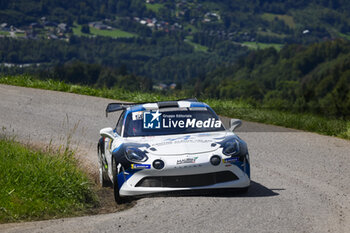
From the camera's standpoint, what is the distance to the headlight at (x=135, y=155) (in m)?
8.37

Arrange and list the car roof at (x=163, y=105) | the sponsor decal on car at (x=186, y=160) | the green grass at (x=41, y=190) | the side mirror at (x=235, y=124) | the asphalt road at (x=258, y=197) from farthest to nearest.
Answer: the car roof at (x=163, y=105) → the side mirror at (x=235, y=124) → the sponsor decal on car at (x=186, y=160) → the green grass at (x=41, y=190) → the asphalt road at (x=258, y=197)

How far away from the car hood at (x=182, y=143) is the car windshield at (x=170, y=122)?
306mm

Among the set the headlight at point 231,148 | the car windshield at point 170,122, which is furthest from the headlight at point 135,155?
the headlight at point 231,148

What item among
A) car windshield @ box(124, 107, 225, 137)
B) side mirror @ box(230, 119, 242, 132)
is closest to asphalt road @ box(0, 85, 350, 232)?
side mirror @ box(230, 119, 242, 132)

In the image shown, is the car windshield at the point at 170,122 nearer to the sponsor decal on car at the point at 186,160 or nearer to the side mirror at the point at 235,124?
the side mirror at the point at 235,124

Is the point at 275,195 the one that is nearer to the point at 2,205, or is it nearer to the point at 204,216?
the point at 204,216

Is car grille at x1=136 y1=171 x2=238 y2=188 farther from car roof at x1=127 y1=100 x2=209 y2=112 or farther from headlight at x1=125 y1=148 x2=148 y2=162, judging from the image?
car roof at x1=127 y1=100 x2=209 y2=112

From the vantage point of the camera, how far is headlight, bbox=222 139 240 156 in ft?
27.8

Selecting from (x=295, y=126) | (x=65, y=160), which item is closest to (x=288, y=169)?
(x=65, y=160)

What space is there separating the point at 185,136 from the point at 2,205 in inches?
109

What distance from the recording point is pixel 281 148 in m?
13.6

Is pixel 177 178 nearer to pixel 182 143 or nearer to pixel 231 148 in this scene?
pixel 182 143

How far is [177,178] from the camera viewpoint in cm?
826

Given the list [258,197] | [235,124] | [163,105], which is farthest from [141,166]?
[235,124]
